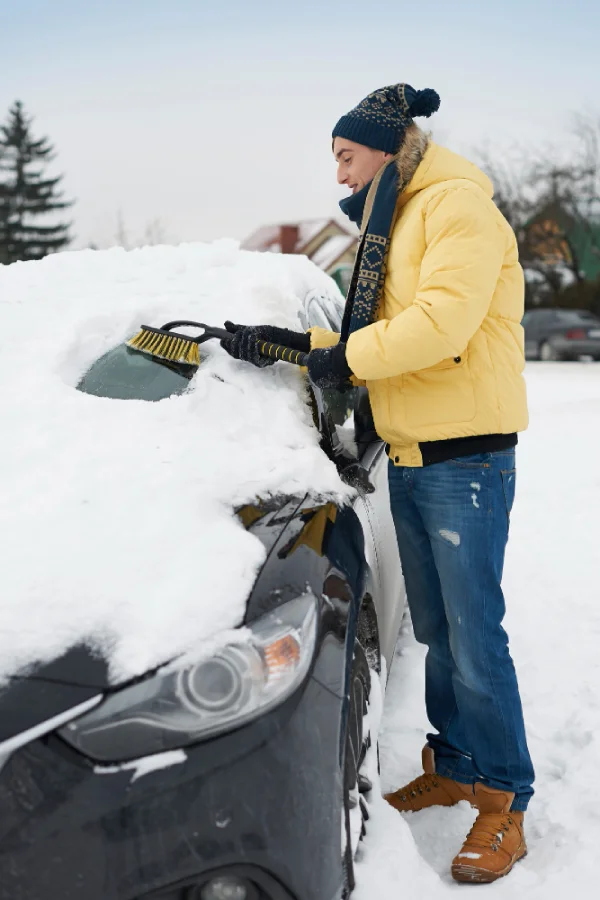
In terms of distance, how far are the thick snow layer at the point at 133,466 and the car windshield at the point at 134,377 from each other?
0.15 ft

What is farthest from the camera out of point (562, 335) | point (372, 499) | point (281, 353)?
point (562, 335)

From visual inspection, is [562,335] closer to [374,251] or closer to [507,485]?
[507,485]

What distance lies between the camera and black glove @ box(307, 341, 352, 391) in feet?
7.09

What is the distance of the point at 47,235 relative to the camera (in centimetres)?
4291

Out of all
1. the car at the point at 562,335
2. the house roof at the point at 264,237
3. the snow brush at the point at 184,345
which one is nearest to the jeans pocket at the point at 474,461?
the snow brush at the point at 184,345

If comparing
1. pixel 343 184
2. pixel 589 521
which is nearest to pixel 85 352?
pixel 343 184

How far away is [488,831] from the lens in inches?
85.1

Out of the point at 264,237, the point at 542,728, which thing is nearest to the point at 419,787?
the point at 542,728

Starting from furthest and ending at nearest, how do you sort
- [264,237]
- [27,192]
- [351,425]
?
[27,192]
[264,237]
[351,425]

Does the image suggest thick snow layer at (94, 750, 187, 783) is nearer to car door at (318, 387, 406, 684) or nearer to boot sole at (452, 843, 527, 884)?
car door at (318, 387, 406, 684)

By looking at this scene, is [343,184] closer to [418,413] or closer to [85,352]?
[418,413]

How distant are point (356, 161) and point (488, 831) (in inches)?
71.7

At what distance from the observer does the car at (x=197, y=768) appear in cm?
130

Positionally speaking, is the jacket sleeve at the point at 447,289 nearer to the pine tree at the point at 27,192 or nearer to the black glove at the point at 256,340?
the black glove at the point at 256,340
